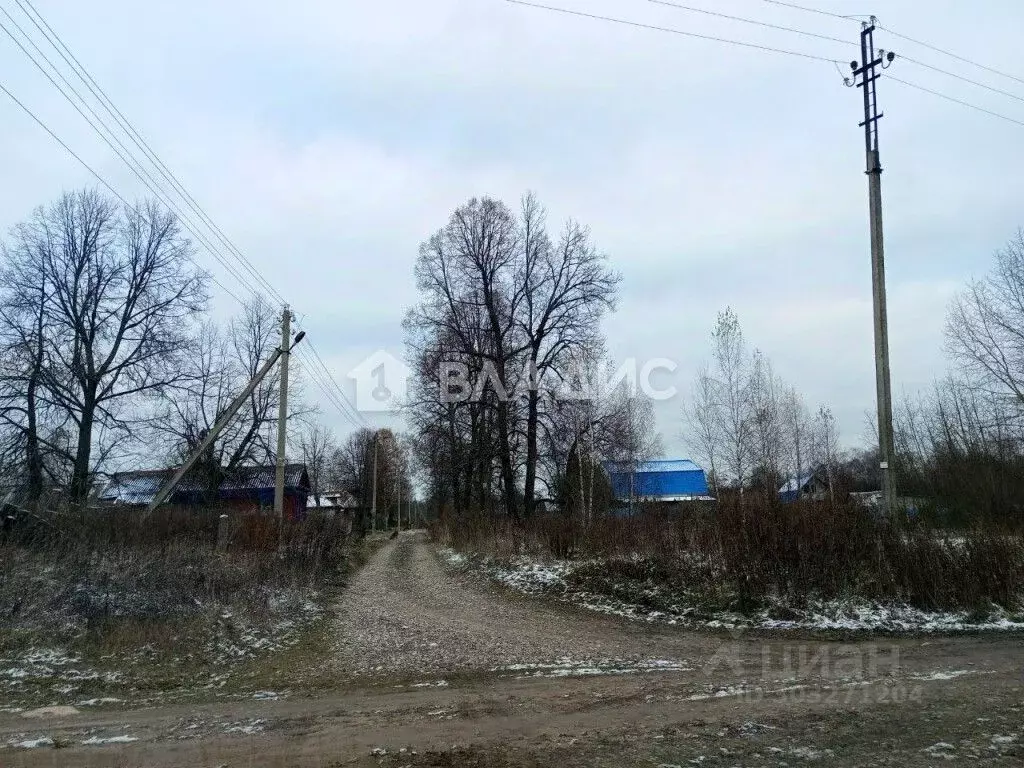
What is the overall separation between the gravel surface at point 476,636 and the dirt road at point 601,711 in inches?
2.7

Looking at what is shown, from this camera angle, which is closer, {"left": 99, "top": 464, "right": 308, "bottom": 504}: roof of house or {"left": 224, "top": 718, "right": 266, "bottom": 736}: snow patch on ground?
{"left": 224, "top": 718, "right": 266, "bottom": 736}: snow patch on ground

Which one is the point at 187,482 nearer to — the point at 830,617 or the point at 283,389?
the point at 283,389

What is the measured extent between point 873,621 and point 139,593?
11070 mm

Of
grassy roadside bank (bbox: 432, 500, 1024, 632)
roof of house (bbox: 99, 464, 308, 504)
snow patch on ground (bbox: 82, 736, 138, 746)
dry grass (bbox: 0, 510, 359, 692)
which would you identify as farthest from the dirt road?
roof of house (bbox: 99, 464, 308, 504)

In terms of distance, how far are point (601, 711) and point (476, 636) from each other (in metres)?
4.63

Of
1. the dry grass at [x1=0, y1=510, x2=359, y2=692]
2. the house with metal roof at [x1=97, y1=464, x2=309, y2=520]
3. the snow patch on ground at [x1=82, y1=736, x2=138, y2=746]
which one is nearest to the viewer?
the snow patch on ground at [x1=82, y1=736, x2=138, y2=746]

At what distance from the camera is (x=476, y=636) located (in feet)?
35.9

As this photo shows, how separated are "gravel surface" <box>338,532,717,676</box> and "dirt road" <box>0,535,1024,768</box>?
2.7 inches

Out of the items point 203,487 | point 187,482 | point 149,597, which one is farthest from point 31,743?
point 203,487

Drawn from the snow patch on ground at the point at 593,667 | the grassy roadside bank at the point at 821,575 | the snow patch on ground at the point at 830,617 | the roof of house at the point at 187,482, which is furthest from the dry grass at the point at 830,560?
the roof of house at the point at 187,482

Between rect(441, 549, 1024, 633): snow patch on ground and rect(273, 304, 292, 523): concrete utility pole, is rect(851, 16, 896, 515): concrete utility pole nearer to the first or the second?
rect(441, 549, 1024, 633): snow patch on ground

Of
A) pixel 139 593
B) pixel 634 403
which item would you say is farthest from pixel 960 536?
pixel 634 403

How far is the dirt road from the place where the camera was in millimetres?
5488

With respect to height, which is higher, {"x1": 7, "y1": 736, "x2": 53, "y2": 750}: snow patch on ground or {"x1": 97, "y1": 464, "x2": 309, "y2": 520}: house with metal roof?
{"x1": 97, "y1": 464, "x2": 309, "y2": 520}: house with metal roof
